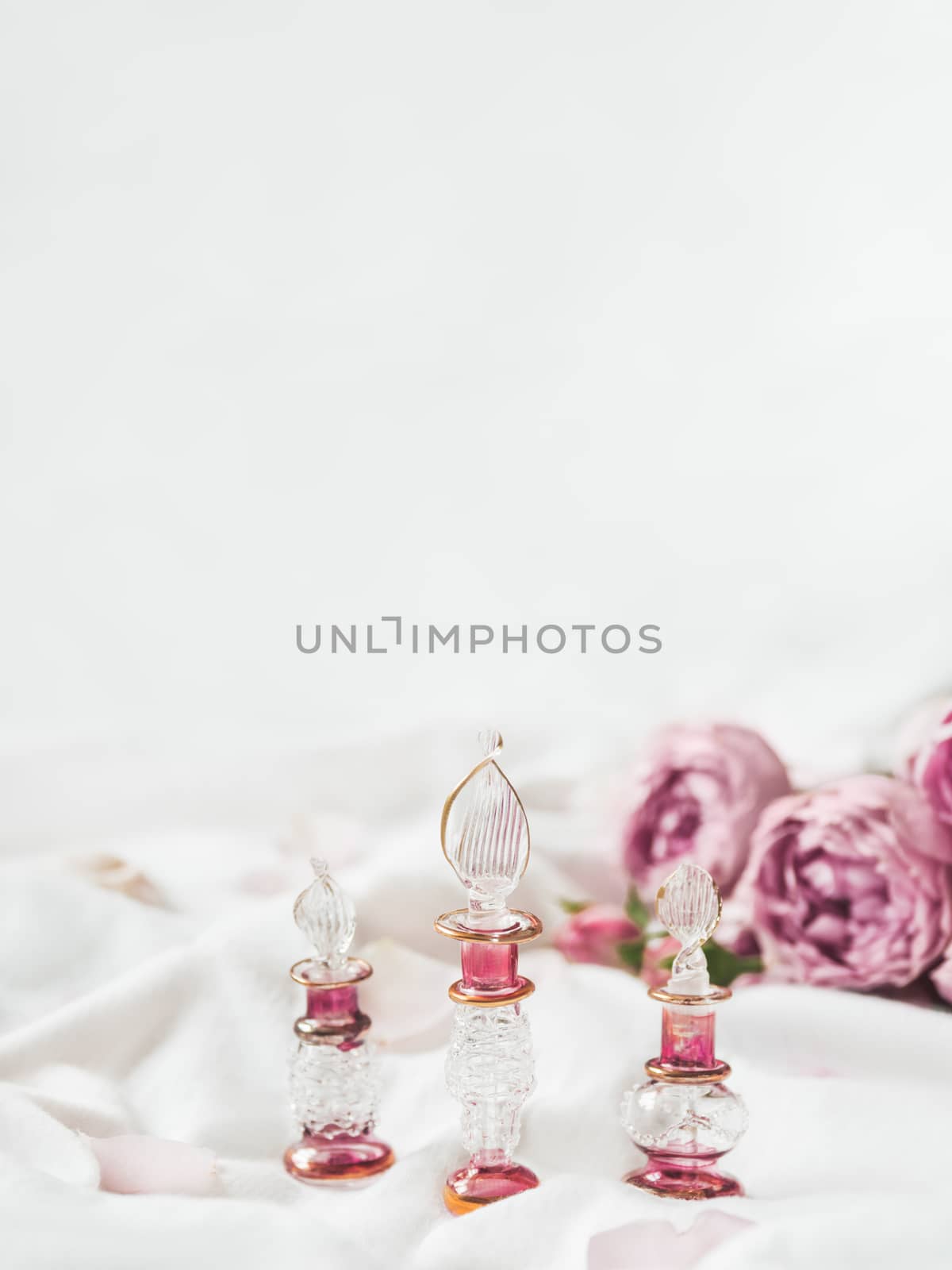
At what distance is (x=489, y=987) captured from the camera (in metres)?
0.96

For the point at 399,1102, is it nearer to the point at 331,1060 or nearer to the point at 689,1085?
the point at 331,1060

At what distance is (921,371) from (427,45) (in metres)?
0.97

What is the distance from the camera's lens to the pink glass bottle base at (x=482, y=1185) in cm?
95

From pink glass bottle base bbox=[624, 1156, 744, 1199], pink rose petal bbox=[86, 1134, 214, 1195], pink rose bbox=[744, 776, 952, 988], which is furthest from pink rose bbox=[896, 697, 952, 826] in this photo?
pink rose petal bbox=[86, 1134, 214, 1195]

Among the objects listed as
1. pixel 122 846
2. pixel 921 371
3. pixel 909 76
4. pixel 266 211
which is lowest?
pixel 122 846

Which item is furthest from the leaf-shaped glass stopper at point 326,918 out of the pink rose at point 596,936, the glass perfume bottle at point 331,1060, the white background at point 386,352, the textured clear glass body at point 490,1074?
the white background at point 386,352

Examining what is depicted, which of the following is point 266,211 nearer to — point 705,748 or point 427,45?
point 427,45

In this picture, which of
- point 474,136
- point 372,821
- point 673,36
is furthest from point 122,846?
point 673,36

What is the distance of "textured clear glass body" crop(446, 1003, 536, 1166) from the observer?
966mm

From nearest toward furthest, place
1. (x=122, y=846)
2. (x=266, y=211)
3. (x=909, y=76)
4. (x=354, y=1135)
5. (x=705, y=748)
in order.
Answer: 1. (x=354, y=1135)
2. (x=705, y=748)
3. (x=122, y=846)
4. (x=909, y=76)
5. (x=266, y=211)

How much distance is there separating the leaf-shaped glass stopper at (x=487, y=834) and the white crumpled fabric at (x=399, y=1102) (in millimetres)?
190

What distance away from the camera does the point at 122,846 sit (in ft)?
6.20

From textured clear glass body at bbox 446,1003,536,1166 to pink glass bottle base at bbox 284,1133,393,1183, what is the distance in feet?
0.29

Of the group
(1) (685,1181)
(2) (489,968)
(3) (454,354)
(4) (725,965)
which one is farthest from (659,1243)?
(3) (454,354)
